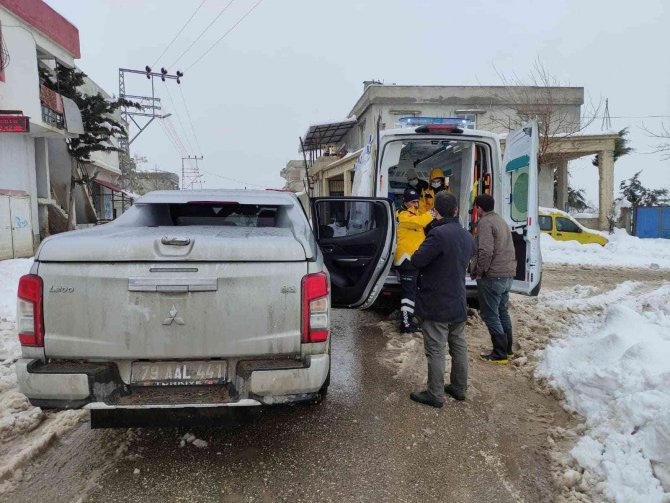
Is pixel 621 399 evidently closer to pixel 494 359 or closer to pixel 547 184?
pixel 494 359

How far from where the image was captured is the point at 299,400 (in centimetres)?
271

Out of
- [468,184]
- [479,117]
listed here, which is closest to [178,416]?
[468,184]

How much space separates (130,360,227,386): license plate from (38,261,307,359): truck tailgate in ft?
0.18

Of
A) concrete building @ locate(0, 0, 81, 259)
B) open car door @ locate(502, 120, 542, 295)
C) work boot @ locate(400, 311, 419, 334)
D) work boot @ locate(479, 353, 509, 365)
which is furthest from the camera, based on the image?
concrete building @ locate(0, 0, 81, 259)

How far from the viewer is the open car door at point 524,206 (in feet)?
17.2

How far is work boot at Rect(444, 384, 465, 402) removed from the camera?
397 centimetres

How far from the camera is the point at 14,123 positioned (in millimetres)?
12812

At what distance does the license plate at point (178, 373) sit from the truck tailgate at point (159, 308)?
0.18 feet

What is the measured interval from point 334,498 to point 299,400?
58 cm

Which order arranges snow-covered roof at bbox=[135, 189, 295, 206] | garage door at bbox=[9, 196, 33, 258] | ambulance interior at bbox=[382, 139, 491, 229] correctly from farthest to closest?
garage door at bbox=[9, 196, 33, 258], ambulance interior at bbox=[382, 139, 491, 229], snow-covered roof at bbox=[135, 189, 295, 206]

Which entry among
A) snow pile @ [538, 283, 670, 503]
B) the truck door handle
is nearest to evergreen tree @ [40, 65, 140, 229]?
the truck door handle

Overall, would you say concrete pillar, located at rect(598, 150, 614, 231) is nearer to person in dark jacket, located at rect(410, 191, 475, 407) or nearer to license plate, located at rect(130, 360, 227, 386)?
person in dark jacket, located at rect(410, 191, 475, 407)

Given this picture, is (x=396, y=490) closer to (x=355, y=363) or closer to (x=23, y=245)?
(x=355, y=363)

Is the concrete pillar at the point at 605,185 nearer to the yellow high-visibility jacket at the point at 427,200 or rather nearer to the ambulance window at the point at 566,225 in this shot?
the ambulance window at the point at 566,225
